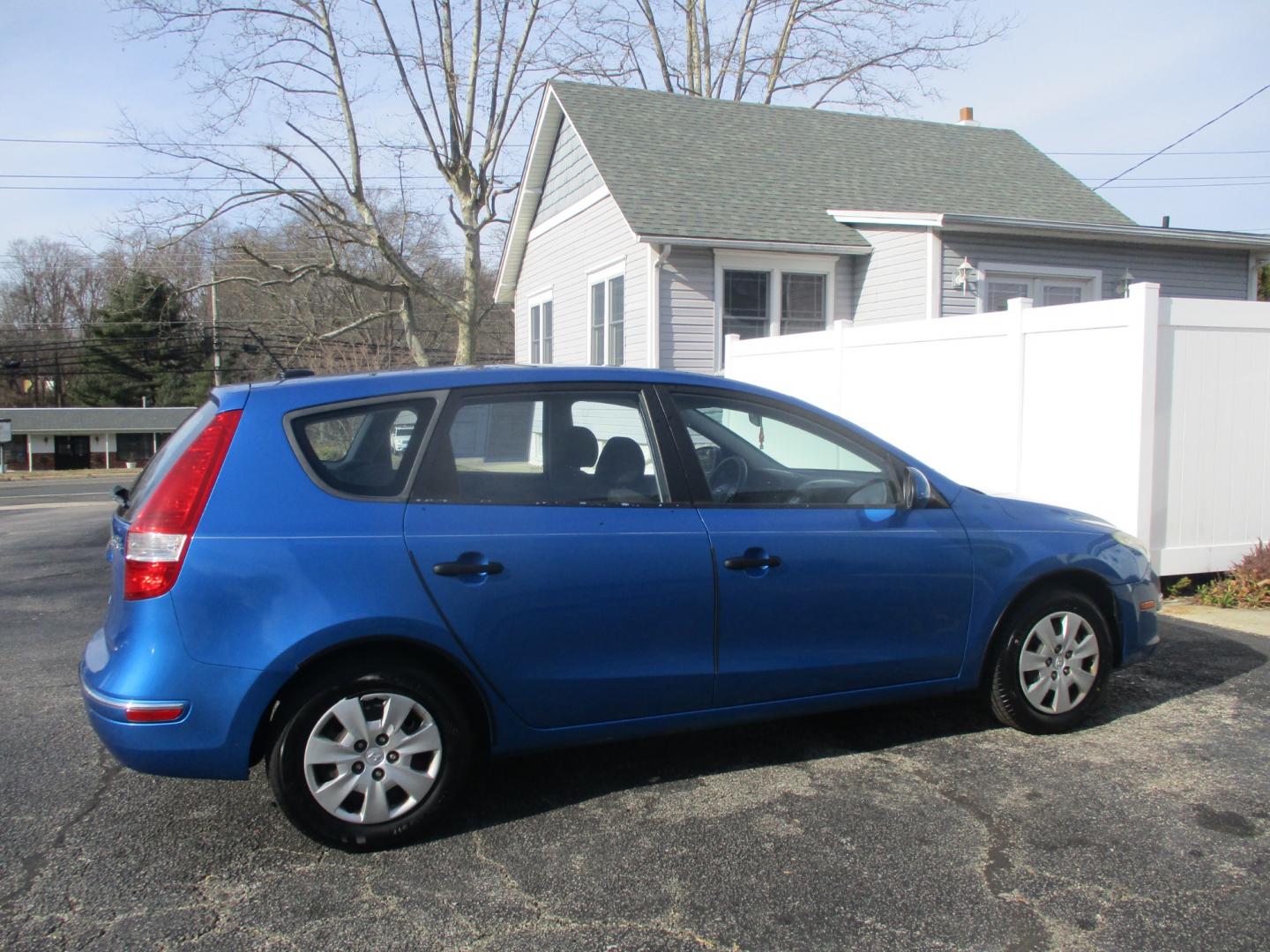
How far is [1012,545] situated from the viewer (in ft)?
14.1

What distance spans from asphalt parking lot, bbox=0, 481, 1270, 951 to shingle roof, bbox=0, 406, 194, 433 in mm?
56591

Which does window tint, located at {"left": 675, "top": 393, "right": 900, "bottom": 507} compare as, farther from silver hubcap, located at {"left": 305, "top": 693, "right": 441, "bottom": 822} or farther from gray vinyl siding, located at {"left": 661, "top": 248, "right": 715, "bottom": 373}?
gray vinyl siding, located at {"left": 661, "top": 248, "right": 715, "bottom": 373}

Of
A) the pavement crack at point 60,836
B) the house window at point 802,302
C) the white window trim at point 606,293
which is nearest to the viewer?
the pavement crack at point 60,836

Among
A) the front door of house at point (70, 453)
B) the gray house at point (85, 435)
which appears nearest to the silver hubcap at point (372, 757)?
the gray house at point (85, 435)

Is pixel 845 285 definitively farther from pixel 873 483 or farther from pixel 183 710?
pixel 183 710

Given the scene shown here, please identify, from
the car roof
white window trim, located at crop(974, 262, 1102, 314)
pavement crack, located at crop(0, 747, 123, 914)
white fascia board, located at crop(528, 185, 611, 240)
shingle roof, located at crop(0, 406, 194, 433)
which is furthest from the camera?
shingle roof, located at crop(0, 406, 194, 433)

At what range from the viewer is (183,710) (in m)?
3.18

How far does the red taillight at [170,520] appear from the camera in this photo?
125 inches

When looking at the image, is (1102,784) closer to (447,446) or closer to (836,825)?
(836,825)

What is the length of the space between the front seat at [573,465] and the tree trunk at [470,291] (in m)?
20.2

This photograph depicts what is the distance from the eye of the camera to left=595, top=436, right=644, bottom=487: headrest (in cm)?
382

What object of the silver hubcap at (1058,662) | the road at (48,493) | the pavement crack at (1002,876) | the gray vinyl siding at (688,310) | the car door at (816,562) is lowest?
the road at (48,493)

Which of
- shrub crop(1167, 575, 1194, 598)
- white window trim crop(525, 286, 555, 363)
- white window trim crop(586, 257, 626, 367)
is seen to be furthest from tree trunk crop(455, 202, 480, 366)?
shrub crop(1167, 575, 1194, 598)

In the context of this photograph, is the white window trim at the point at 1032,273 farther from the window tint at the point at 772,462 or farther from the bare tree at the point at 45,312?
the bare tree at the point at 45,312
